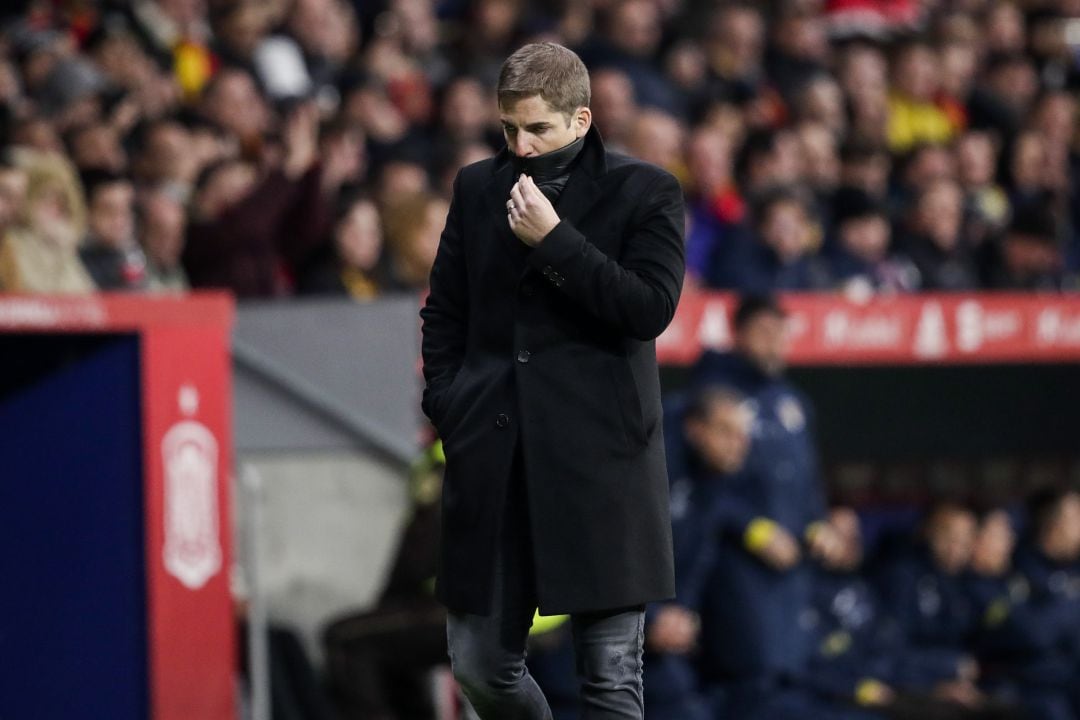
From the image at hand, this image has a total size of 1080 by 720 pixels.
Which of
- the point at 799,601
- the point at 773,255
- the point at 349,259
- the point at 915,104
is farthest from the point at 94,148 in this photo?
the point at 915,104

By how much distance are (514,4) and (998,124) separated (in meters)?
3.87

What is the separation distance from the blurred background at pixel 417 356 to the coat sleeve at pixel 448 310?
2.08 meters

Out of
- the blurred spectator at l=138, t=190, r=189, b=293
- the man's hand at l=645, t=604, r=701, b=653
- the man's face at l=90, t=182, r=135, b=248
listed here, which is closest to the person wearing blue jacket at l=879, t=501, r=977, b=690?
the man's hand at l=645, t=604, r=701, b=653

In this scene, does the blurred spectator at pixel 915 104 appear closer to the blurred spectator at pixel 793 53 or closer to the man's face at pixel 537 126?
the blurred spectator at pixel 793 53

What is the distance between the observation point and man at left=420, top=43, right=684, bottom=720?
13.0 ft

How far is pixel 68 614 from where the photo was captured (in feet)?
20.6

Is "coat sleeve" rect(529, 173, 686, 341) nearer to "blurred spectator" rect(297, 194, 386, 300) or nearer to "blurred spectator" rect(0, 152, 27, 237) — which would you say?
"blurred spectator" rect(0, 152, 27, 237)

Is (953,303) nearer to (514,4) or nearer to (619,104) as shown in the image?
(619,104)

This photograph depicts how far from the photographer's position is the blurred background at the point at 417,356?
20.8 feet

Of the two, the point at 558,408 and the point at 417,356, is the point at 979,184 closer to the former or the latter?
the point at 417,356

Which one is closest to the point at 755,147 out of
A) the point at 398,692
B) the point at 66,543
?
the point at 398,692

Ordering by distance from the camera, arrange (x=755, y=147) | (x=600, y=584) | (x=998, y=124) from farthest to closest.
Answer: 1. (x=998, y=124)
2. (x=755, y=147)
3. (x=600, y=584)

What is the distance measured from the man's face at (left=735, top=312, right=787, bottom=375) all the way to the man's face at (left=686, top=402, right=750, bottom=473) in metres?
0.43

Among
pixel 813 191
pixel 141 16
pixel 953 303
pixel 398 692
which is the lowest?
pixel 398 692
